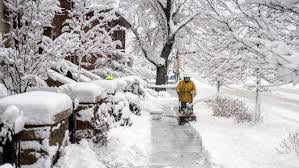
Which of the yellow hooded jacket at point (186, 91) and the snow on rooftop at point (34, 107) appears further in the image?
the yellow hooded jacket at point (186, 91)

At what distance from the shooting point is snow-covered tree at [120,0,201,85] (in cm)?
2805

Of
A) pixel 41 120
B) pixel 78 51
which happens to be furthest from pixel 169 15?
pixel 41 120

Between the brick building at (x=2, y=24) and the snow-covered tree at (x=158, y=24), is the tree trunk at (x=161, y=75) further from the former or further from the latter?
the brick building at (x=2, y=24)

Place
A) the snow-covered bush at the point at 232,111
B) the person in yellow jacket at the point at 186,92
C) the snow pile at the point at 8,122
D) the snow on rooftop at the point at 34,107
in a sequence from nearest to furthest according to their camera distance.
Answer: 1. the snow pile at the point at 8,122
2. the snow on rooftop at the point at 34,107
3. the snow-covered bush at the point at 232,111
4. the person in yellow jacket at the point at 186,92

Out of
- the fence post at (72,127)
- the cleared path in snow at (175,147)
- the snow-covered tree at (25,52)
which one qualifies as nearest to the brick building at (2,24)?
the snow-covered tree at (25,52)

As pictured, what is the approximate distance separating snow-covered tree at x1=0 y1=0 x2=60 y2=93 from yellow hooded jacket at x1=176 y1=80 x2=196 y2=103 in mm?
5630

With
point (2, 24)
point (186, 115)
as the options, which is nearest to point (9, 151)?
point (186, 115)

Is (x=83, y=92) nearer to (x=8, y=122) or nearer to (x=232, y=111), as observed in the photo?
(x=8, y=122)

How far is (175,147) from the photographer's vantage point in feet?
31.6

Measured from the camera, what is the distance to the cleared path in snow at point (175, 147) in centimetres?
805

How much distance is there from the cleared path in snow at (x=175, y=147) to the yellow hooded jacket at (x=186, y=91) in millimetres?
922

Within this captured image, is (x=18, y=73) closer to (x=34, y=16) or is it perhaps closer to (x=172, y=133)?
(x=34, y=16)

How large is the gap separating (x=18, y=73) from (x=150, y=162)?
3428 mm

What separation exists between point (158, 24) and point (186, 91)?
1666 centimetres
